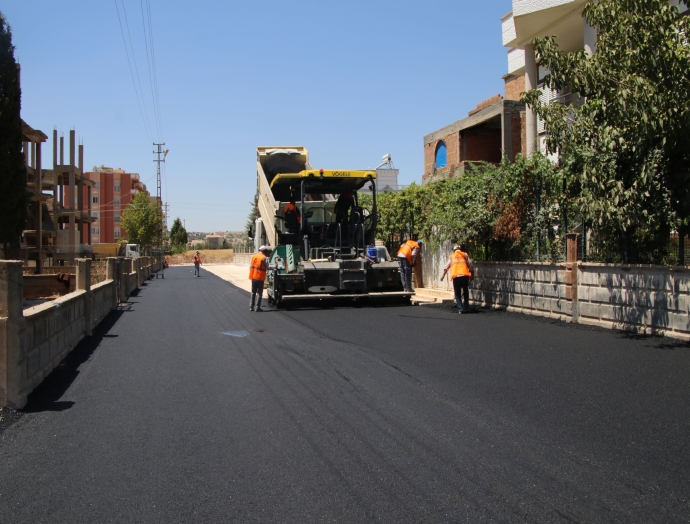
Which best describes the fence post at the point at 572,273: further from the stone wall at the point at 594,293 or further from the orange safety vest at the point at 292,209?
the orange safety vest at the point at 292,209

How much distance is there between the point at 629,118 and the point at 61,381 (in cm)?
836

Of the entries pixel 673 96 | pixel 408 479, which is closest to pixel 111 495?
pixel 408 479

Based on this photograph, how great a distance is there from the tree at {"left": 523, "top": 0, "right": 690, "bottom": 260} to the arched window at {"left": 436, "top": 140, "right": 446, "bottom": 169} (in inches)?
684

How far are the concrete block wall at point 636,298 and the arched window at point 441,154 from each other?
16.9 meters

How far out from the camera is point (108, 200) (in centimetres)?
10162

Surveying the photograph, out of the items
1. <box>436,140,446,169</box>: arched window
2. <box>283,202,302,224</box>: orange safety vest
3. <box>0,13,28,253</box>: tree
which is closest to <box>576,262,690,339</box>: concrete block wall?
<box>283,202,302,224</box>: orange safety vest

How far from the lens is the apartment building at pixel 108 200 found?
10094 centimetres

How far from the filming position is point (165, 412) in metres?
6.21

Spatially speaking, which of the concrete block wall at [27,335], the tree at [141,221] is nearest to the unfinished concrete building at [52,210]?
the tree at [141,221]

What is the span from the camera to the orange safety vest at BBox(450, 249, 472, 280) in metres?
14.6

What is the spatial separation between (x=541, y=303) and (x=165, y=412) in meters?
9.35

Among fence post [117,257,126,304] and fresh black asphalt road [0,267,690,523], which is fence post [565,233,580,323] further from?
fence post [117,257,126,304]

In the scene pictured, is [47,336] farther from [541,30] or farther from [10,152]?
[10,152]

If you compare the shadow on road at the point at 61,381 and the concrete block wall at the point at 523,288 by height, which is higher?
the concrete block wall at the point at 523,288
